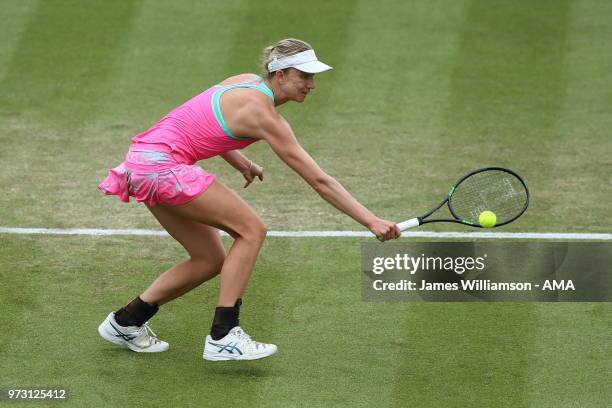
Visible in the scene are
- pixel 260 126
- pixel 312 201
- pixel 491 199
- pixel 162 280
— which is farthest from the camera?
pixel 312 201

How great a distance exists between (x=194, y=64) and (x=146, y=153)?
6057mm

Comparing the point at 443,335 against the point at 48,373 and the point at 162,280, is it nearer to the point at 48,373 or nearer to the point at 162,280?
the point at 162,280

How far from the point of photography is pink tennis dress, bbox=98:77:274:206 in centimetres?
678

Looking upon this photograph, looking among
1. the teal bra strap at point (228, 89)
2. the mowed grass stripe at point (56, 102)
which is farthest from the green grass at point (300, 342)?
the teal bra strap at point (228, 89)

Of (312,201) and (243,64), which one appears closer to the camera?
(312,201)

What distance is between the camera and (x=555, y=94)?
40.1 ft

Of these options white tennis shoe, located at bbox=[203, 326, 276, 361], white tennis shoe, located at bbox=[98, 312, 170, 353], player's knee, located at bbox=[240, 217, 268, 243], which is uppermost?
player's knee, located at bbox=[240, 217, 268, 243]

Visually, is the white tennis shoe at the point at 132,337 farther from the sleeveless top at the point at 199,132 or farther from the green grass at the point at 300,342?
the sleeveless top at the point at 199,132

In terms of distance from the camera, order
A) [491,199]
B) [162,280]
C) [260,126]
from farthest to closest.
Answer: [491,199]
[162,280]
[260,126]

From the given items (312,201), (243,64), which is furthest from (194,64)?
(312,201)

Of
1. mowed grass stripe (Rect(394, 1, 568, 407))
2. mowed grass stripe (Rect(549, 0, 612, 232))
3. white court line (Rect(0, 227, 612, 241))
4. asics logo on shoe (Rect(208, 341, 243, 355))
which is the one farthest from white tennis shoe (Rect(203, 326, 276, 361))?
mowed grass stripe (Rect(549, 0, 612, 232))

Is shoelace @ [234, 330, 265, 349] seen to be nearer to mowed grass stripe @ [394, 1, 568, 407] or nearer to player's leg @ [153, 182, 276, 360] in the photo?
player's leg @ [153, 182, 276, 360]

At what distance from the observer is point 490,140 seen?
37.1ft

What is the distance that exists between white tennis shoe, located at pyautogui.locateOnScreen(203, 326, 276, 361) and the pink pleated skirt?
2.72 ft
